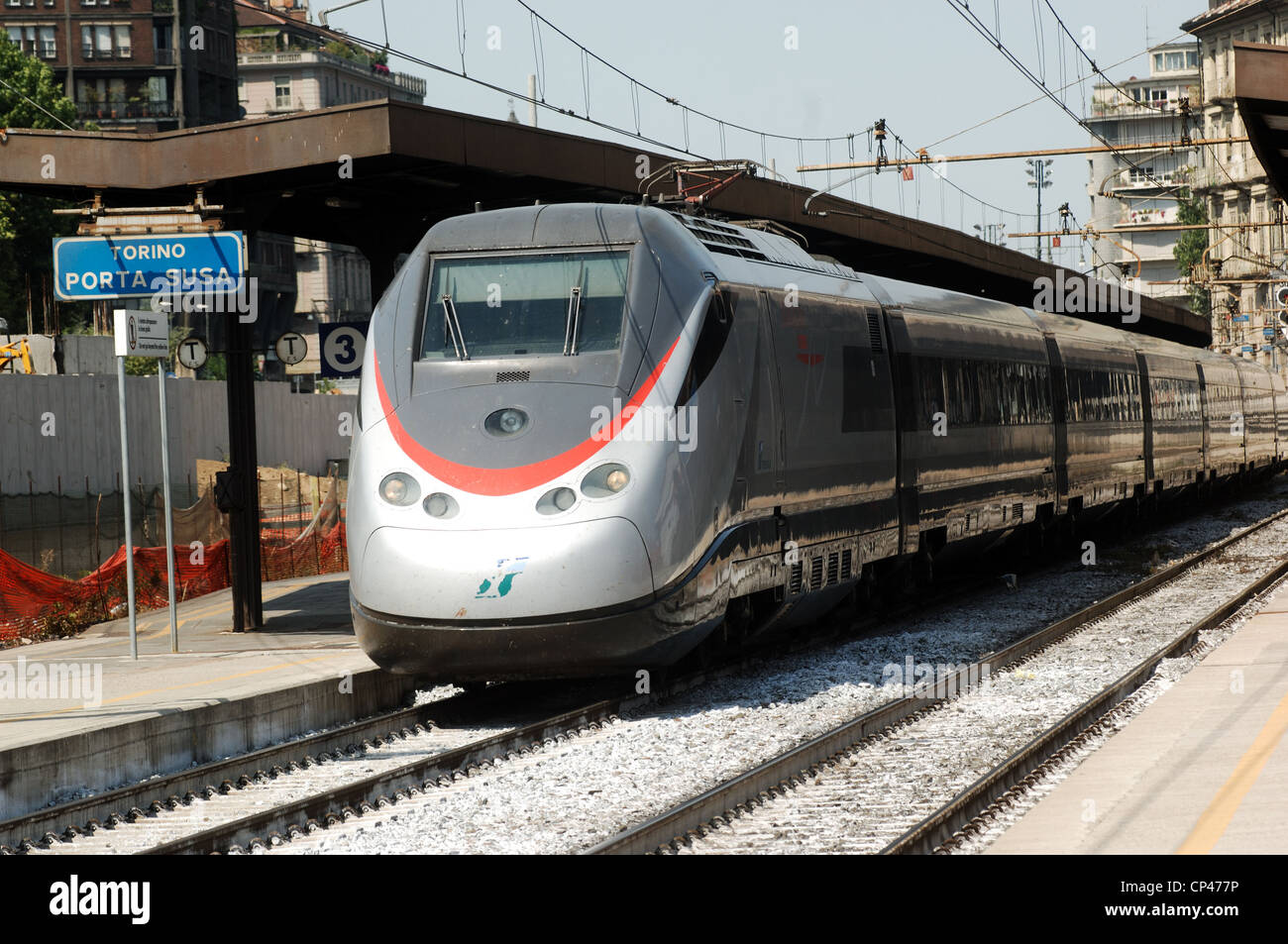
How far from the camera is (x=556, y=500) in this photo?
995 cm

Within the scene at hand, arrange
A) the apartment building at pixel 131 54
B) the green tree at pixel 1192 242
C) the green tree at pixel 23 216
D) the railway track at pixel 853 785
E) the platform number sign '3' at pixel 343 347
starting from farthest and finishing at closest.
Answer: the green tree at pixel 1192 242 → the apartment building at pixel 131 54 → the green tree at pixel 23 216 → the platform number sign '3' at pixel 343 347 → the railway track at pixel 853 785

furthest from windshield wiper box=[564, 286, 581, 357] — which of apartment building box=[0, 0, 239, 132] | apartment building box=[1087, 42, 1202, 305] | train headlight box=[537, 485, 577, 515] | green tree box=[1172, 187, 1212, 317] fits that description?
apartment building box=[1087, 42, 1202, 305]

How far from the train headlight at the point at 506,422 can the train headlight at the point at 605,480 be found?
59cm

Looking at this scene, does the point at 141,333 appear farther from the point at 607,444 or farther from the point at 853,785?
the point at 853,785

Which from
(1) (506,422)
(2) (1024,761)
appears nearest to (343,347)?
(1) (506,422)

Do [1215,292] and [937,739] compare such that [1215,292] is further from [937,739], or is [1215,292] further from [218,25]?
[937,739]

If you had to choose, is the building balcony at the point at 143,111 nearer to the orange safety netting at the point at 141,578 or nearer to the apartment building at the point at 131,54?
the apartment building at the point at 131,54

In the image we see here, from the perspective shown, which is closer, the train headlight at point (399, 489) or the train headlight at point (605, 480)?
the train headlight at point (605, 480)

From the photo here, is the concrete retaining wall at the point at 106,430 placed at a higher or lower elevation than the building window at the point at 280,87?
lower

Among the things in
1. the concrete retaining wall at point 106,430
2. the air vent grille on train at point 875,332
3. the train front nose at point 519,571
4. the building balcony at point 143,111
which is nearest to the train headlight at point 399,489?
the train front nose at point 519,571

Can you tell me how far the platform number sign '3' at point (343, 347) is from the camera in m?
16.5

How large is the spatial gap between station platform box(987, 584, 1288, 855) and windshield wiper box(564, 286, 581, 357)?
13.6ft

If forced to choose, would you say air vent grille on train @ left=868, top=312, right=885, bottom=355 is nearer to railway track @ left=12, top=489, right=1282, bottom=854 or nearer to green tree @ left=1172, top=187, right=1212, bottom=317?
railway track @ left=12, top=489, right=1282, bottom=854

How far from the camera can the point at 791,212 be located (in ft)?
68.3
